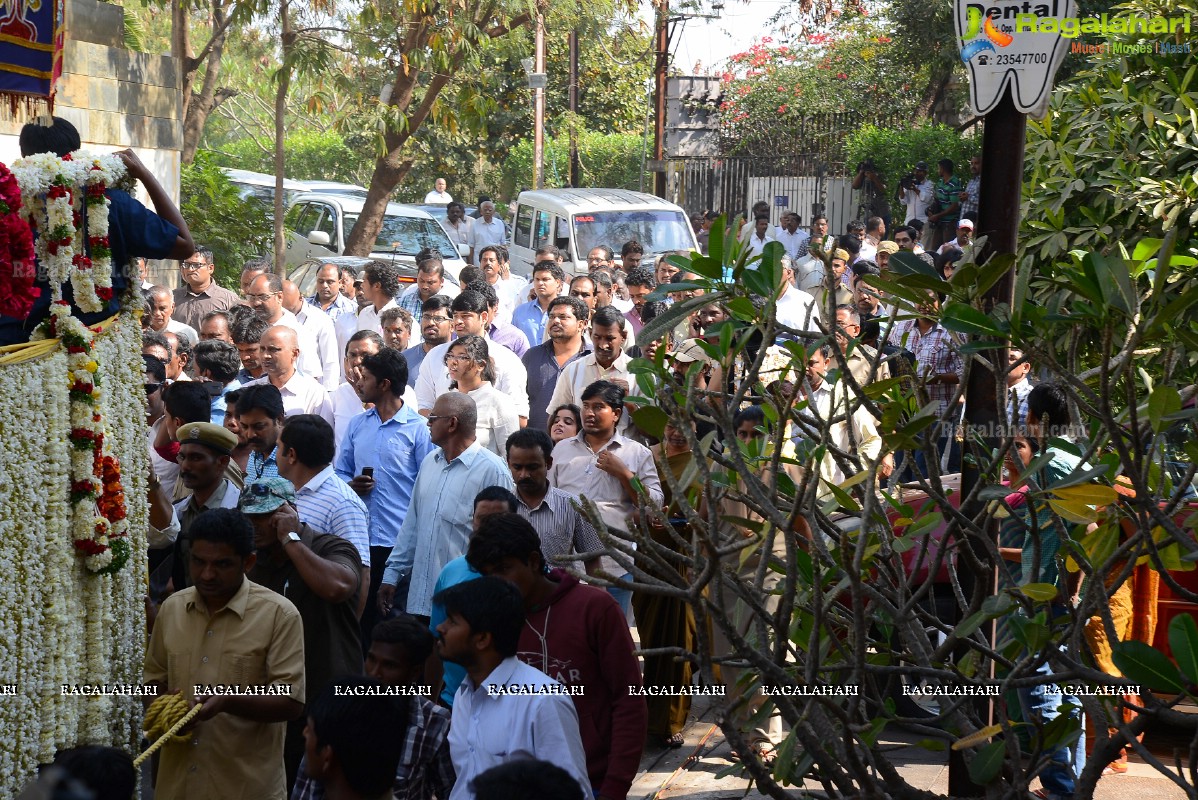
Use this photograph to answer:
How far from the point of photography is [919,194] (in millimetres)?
19750

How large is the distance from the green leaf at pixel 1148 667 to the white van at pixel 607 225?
14.4 meters

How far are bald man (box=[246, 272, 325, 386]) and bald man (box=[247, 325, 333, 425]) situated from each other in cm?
125

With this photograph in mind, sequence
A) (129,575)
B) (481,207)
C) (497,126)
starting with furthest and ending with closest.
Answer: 1. (497,126)
2. (481,207)
3. (129,575)

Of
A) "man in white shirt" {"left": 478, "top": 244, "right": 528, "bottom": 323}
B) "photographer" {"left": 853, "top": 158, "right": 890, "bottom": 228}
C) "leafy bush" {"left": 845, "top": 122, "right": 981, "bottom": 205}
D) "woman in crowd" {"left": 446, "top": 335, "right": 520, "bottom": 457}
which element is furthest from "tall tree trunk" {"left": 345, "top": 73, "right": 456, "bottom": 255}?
"woman in crowd" {"left": 446, "top": 335, "right": 520, "bottom": 457}

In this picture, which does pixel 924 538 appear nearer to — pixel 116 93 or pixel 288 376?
pixel 288 376

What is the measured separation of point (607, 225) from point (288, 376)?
10278 millimetres

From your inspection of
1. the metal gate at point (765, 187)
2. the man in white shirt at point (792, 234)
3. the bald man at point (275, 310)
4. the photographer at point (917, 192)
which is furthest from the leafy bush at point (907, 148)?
the bald man at point (275, 310)

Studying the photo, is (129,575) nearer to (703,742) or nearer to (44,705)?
(44,705)

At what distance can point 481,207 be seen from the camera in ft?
72.1

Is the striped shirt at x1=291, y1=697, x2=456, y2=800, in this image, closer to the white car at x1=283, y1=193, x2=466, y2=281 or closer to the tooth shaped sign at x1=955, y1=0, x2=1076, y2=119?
the tooth shaped sign at x1=955, y1=0, x2=1076, y2=119

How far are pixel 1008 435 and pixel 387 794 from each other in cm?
188

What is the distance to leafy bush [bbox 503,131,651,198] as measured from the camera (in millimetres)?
33062

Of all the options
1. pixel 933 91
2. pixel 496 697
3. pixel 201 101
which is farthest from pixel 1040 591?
pixel 933 91

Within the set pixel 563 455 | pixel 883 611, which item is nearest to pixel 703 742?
pixel 563 455
